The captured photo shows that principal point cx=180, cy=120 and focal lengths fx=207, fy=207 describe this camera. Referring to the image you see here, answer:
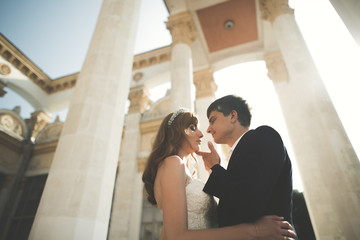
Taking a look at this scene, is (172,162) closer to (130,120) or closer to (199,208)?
(199,208)

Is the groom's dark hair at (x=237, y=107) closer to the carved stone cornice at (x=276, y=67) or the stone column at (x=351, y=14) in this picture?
the stone column at (x=351, y=14)

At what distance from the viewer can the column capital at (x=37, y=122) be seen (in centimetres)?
1717

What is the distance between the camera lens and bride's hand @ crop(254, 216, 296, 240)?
1.35 meters

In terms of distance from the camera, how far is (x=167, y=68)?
618 inches

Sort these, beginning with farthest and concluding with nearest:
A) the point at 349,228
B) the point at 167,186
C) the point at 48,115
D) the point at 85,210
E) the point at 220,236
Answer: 1. the point at 48,115
2. the point at 349,228
3. the point at 85,210
4. the point at 167,186
5. the point at 220,236

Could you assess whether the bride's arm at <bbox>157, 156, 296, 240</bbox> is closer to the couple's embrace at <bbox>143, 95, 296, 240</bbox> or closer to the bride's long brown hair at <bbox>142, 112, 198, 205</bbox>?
the couple's embrace at <bbox>143, 95, 296, 240</bbox>

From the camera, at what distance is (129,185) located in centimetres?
1184

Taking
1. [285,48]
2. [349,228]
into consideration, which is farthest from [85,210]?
[285,48]

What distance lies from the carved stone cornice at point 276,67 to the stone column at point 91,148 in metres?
8.77

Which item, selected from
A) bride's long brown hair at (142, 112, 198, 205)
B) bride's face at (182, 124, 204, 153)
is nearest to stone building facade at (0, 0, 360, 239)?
bride's long brown hair at (142, 112, 198, 205)

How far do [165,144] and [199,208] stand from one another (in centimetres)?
71

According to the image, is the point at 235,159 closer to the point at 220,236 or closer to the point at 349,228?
the point at 220,236

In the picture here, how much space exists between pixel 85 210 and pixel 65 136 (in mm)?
1162

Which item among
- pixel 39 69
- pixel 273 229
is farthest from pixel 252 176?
pixel 39 69
